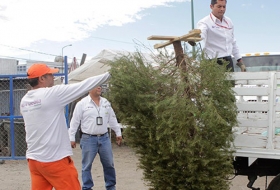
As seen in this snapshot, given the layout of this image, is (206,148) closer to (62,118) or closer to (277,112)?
(277,112)

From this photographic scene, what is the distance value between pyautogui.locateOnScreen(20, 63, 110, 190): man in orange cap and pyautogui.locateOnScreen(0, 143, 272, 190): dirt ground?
212cm

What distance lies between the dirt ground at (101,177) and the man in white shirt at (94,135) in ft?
1.50

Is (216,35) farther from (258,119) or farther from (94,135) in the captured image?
(94,135)

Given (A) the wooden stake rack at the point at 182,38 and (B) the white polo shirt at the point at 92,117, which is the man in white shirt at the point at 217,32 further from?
(B) the white polo shirt at the point at 92,117

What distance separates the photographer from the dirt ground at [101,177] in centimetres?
730

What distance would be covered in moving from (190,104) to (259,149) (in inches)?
44.7

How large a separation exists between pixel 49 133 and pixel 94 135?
2057 millimetres

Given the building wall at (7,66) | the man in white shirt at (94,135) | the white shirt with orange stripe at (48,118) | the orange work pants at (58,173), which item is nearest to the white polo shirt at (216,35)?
the man in white shirt at (94,135)

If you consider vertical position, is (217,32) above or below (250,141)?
above

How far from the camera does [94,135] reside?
6.11 meters

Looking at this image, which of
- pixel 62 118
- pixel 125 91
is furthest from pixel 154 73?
pixel 62 118

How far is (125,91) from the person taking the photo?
148 inches

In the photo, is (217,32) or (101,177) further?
(101,177)

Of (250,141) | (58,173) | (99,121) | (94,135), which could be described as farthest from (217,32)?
(58,173)
